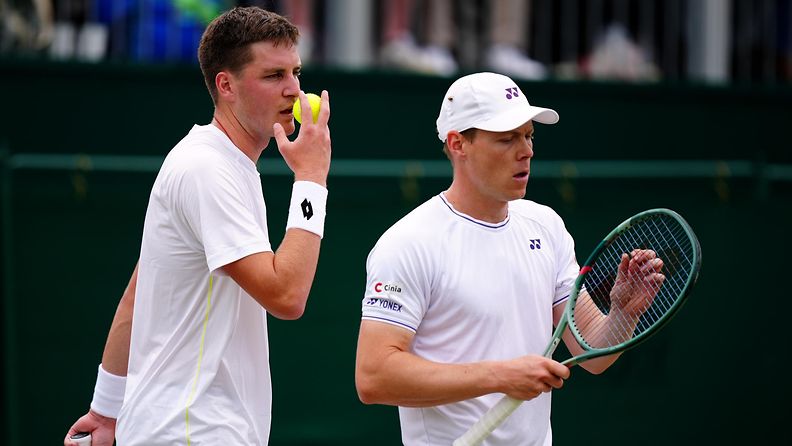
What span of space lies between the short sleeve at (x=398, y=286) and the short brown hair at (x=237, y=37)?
701mm

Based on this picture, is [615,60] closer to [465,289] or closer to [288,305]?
[465,289]

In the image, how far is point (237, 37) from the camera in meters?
3.84

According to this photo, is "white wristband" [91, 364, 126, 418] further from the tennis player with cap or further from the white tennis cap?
the white tennis cap

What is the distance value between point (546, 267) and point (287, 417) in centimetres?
346

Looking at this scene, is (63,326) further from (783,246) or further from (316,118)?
(783,246)

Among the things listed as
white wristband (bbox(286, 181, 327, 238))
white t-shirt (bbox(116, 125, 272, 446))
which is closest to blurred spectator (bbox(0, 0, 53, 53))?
white t-shirt (bbox(116, 125, 272, 446))

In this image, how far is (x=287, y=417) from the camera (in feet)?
23.4

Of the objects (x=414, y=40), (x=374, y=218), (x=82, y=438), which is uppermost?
(x=414, y=40)

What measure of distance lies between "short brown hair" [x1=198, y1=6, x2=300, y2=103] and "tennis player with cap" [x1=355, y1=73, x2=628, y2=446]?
575mm

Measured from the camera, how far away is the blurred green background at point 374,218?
22.8ft

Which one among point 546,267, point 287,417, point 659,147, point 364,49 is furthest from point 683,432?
point 546,267

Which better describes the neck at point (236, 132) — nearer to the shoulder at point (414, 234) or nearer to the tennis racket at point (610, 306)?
the shoulder at point (414, 234)

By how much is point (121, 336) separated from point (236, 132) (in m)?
0.77

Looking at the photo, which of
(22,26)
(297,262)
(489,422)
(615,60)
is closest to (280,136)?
(297,262)
